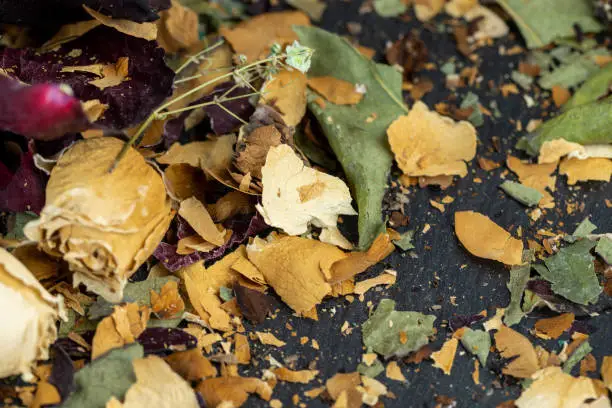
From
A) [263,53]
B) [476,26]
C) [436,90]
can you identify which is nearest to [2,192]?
[263,53]

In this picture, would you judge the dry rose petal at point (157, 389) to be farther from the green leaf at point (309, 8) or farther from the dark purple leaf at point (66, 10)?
the green leaf at point (309, 8)

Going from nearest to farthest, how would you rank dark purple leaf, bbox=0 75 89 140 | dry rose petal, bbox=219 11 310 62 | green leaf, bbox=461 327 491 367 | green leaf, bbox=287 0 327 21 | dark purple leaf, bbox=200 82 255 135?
1. dark purple leaf, bbox=0 75 89 140
2. green leaf, bbox=461 327 491 367
3. dark purple leaf, bbox=200 82 255 135
4. dry rose petal, bbox=219 11 310 62
5. green leaf, bbox=287 0 327 21

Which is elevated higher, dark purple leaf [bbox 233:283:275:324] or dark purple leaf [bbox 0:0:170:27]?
dark purple leaf [bbox 0:0:170:27]

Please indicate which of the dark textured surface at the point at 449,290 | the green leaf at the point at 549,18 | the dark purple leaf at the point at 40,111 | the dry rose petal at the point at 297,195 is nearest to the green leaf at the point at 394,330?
the dark textured surface at the point at 449,290

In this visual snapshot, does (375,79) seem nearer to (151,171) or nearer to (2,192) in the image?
(151,171)

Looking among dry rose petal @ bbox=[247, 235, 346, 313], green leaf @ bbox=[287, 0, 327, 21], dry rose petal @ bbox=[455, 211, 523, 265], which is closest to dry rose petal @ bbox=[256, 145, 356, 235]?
dry rose petal @ bbox=[247, 235, 346, 313]

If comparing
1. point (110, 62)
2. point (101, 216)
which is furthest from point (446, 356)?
point (110, 62)

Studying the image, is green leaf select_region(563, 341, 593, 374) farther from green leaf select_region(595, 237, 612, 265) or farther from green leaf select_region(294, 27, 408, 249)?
green leaf select_region(294, 27, 408, 249)
